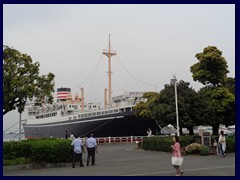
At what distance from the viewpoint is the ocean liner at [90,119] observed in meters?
45.4

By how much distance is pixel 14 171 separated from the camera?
45.5 ft

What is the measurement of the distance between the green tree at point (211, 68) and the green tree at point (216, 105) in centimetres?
70

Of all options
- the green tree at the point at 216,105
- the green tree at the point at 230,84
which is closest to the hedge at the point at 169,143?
the green tree at the point at 216,105

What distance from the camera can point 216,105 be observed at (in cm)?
2450

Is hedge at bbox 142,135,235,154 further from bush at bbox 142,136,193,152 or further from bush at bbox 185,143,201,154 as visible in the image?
bush at bbox 185,143,201,154

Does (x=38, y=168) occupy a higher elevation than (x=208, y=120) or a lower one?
lower

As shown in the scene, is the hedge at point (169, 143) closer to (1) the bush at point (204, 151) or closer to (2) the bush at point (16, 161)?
(1) the bush at point (204, 151)

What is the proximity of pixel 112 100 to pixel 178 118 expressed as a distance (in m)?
33.9

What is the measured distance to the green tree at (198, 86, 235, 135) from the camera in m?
23.9

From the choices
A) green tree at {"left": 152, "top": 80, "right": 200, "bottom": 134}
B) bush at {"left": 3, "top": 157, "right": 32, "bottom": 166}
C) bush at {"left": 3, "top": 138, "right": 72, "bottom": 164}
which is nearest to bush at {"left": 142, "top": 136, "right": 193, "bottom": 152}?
green tree at {"left": 152, "top": 80, "right": 200, "bottom": 134}

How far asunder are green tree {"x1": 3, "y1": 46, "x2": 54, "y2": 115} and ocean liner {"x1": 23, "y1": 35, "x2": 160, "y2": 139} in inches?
906

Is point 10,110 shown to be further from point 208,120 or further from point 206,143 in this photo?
point 208,120

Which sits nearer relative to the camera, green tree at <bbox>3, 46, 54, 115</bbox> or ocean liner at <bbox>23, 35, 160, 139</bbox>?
green tree at <bbox>3, 46, 54, 115</bbox>
